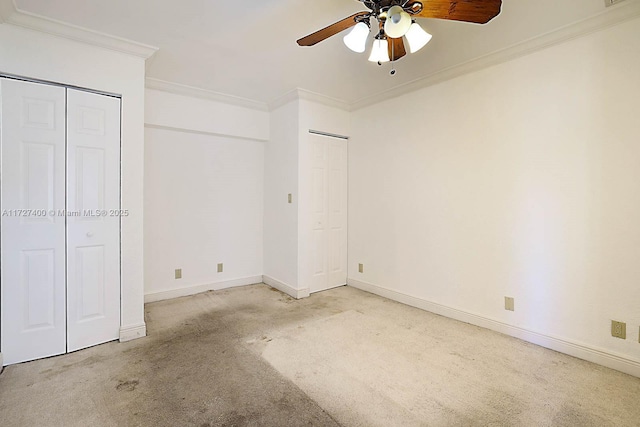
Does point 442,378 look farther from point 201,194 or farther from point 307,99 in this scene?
point 201,194

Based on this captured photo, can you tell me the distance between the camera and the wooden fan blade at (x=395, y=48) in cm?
202

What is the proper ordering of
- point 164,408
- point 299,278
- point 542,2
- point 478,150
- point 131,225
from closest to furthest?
point 164,408, point 542,2, point 131,225, point 478,150, point 299,278

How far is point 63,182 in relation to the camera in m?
2.44

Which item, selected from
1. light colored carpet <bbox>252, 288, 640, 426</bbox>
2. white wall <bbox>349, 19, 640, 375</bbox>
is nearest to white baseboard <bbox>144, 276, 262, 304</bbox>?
light colored carpet <bbox>252, 288, 640, 426</bbox>

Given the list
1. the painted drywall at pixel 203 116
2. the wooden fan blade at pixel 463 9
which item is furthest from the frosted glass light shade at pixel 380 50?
the painted drywall at pixel 203 116

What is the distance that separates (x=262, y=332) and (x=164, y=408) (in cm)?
111

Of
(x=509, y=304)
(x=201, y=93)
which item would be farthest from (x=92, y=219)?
(x=509, y=304)

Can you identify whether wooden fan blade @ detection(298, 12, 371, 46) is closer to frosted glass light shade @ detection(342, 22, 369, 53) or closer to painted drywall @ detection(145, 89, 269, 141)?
frosted glass light shade @ detection(342, 22, 369, 53)

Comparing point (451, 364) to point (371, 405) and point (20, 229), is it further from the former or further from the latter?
point (20, 229)

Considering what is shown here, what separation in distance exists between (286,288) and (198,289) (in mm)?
1158

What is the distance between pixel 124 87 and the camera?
8.69 ft

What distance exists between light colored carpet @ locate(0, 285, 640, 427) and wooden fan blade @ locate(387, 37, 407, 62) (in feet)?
7.46

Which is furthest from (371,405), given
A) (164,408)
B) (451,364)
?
(164,408)

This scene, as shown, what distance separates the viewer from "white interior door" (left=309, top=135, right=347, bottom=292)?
406 centimetres
